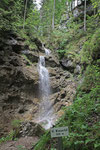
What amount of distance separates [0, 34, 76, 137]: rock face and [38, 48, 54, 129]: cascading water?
436mm

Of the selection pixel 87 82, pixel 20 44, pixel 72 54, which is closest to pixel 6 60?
pixel 20 44

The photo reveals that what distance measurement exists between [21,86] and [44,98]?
Answer: 270cm

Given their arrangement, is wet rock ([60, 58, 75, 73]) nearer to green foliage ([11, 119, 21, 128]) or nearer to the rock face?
the rock face

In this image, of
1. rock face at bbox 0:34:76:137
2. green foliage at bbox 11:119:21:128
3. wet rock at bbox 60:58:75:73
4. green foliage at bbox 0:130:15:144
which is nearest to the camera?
green foliage at bbox 0:130:15:144

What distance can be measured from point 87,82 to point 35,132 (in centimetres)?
484

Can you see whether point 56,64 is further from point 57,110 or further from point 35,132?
point 35,132

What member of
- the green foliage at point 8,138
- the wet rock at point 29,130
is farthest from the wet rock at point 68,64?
the green foliage at point 8,138

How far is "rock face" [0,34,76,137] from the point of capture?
379 inches

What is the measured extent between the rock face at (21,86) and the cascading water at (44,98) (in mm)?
436

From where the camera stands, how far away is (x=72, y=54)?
15.1 metres

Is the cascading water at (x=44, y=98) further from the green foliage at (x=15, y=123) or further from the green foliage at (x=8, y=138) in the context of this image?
the green foliage at (x=8, y=138)

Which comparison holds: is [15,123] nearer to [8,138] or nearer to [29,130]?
[8,138]

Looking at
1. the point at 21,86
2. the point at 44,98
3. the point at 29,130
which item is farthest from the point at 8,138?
the point at 44,98

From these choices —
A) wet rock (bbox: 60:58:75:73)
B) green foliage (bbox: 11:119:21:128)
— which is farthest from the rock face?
wet rock (bbox: 60:58:75:73)
